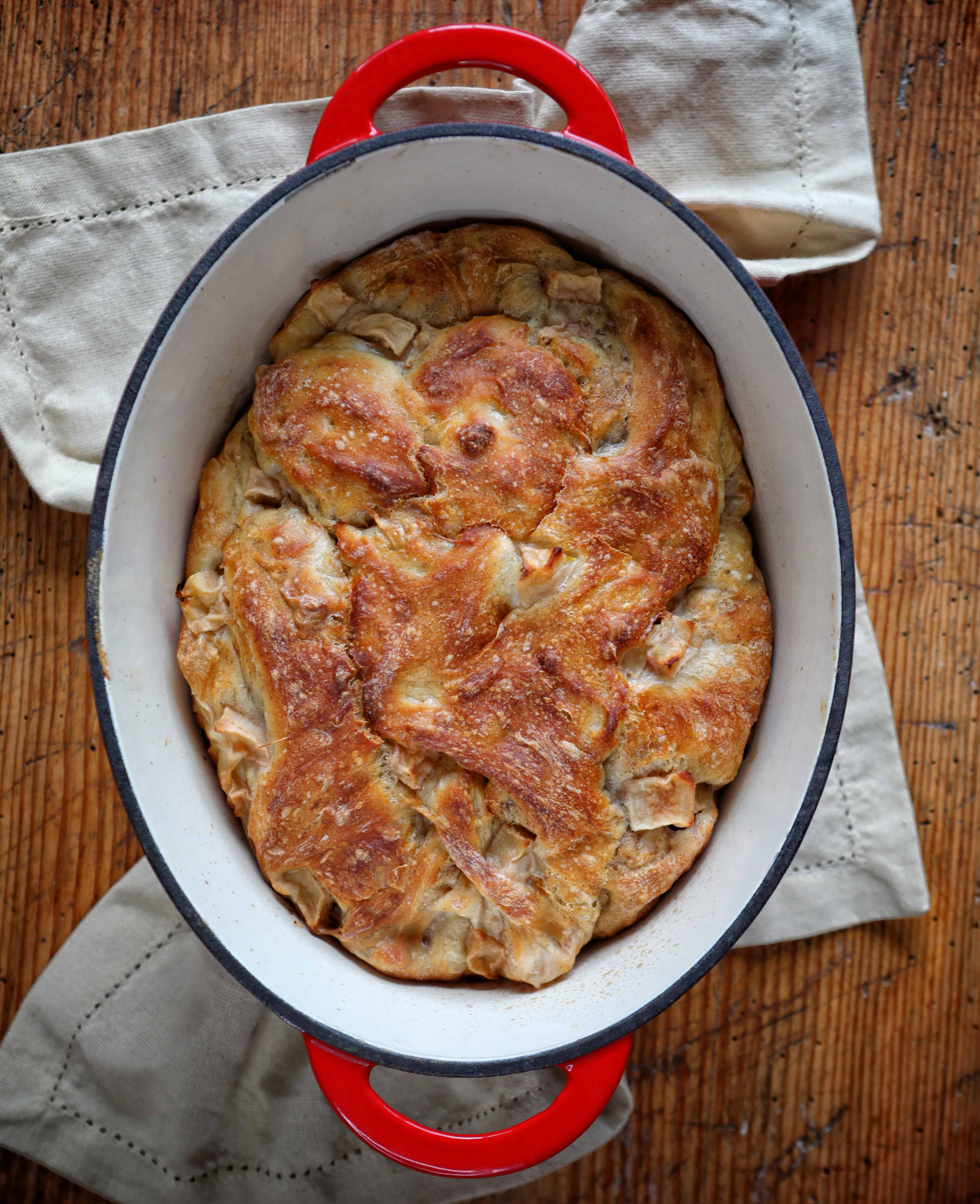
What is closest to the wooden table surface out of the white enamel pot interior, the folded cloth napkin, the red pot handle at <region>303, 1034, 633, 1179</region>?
the folded cloth napkin

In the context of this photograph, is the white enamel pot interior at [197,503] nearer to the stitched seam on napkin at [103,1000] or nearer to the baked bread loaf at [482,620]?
the baked bread loaf at [482,620]

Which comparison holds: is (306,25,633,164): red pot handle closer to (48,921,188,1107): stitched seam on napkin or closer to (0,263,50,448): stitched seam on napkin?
(0,263,50,448): stitched seam on napkin

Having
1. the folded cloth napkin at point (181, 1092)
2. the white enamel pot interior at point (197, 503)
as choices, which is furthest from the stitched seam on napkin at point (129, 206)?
the folded cloth napkin at point (181, 1092)

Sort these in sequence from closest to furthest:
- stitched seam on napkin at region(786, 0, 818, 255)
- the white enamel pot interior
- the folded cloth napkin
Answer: the white enamel pot interior
stitched seam on napkin at region(786, 0, 818, 255)
the folded cloth napkin

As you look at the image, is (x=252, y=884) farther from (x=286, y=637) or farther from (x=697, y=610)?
(x=697, y=610)

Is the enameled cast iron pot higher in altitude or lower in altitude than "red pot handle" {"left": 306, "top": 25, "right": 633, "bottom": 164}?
lower

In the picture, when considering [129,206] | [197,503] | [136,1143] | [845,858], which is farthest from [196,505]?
[845,858]

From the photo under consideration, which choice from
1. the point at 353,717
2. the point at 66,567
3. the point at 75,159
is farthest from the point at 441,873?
the point at 75,159
